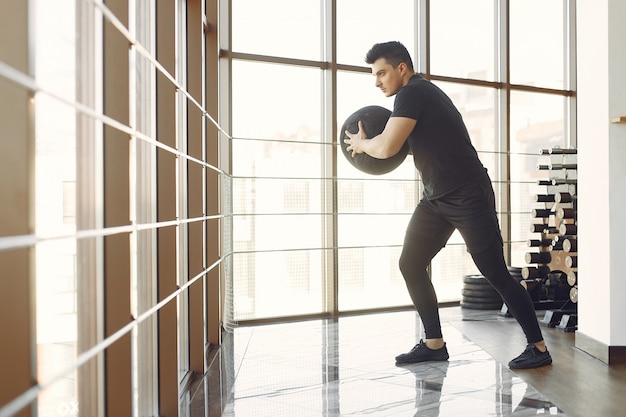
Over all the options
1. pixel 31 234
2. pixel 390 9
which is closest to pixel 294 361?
pixel 31 234

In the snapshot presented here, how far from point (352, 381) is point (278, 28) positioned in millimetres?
2517

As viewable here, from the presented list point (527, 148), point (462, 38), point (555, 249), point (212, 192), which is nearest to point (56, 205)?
point (212, 192)

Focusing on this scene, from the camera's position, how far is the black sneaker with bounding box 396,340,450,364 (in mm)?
2529

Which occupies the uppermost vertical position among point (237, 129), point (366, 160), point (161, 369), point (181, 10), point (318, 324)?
point (181, 10)

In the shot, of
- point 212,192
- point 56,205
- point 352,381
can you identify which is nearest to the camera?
point 56,205

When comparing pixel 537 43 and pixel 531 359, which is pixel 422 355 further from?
pixel 537 43

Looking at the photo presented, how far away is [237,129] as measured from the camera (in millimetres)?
3672

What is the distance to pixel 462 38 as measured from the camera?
447cm

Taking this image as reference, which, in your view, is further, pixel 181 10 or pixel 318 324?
pixel 318 324

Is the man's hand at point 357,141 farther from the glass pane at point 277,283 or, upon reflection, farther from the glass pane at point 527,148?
the glass pane at point 527,148

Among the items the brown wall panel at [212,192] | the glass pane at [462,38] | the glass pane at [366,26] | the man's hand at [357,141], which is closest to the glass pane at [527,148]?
the glass pane at [462,38]

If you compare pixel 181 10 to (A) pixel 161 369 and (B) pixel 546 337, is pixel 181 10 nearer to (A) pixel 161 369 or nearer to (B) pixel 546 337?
(A) pixel 161 369

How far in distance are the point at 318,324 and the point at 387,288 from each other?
2.62 feet

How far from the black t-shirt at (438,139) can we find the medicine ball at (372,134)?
15 cm
